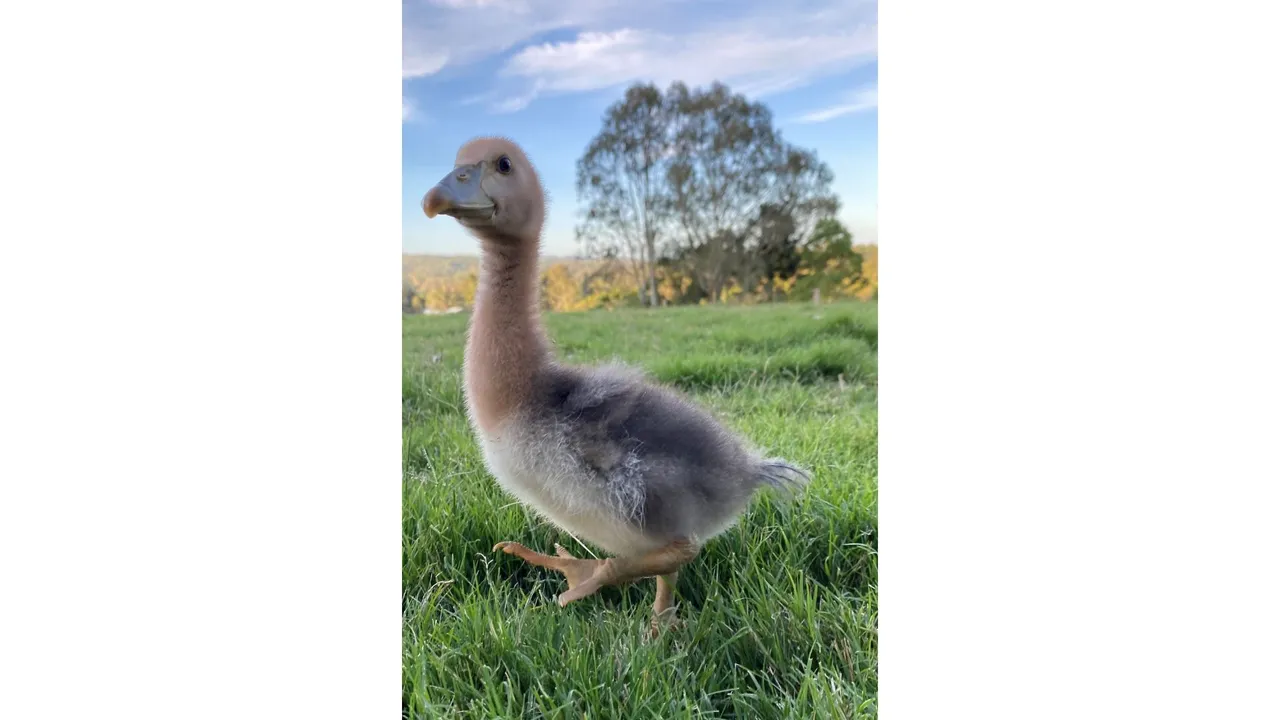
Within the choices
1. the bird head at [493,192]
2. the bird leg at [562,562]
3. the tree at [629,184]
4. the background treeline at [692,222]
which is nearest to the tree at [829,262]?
the background treeline at [692,222]

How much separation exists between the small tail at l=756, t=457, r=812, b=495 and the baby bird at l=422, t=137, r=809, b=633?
8cm

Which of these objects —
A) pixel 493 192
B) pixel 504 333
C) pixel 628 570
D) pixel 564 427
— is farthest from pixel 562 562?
pixel 493 192

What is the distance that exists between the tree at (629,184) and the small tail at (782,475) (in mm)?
334

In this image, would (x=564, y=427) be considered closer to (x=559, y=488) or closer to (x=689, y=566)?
(x=559, y=488)

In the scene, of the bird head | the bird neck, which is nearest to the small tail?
the bird neck

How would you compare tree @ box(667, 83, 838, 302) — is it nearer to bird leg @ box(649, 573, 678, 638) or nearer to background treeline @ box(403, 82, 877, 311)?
background treeline @ box(403, 82, 877, 311)

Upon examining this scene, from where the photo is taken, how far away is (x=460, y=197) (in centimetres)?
117

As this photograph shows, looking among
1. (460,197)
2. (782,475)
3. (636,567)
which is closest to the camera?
(460,197)

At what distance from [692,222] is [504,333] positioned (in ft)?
1.24

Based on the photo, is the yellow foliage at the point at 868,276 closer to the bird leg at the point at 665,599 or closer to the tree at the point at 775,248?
the tree at the point at 775,248

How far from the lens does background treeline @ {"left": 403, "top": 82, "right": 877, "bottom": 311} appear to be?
131cm

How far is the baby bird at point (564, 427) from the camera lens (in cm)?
121
